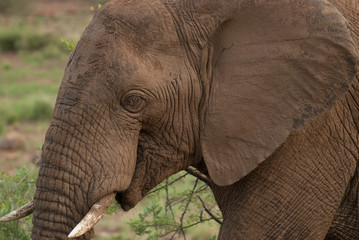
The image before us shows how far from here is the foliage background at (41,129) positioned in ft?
16.4

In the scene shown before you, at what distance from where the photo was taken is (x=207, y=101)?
10.8ft

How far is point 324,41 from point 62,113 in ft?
4.00

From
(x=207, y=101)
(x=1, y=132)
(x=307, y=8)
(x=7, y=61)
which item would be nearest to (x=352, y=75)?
(x=307, y=8)

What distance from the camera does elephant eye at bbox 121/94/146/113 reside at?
317cm

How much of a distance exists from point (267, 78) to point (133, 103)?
2.05 ft

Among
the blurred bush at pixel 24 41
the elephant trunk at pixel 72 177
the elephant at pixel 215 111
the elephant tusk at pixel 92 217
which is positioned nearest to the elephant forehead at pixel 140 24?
the elephant at pixel 215 111

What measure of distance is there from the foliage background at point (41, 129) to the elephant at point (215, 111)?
44.0 inches

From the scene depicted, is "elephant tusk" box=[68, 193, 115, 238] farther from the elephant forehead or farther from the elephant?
the elephant forehead

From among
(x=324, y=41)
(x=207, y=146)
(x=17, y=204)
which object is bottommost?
(x=17, y=204)

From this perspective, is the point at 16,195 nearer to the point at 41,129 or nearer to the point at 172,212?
the point at 172,212

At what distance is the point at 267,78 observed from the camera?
3.25 m

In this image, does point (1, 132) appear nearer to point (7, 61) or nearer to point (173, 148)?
point (7, 61)

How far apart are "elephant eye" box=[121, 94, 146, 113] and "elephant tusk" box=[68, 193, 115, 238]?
0.40 m

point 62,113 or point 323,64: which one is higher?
point 62,113
